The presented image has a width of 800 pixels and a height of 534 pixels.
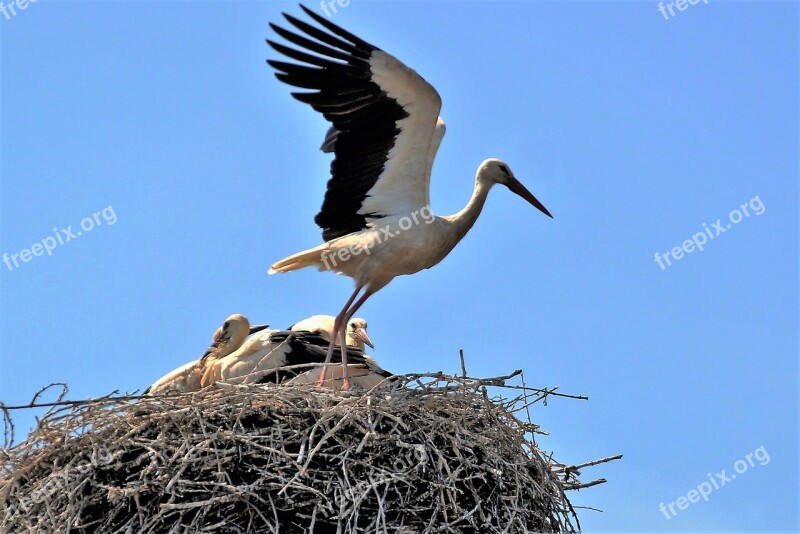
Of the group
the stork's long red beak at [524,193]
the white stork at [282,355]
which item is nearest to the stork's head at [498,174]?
the stork's long red beak at [524,193]

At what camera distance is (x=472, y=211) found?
23.9ft

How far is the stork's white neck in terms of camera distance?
23.7 ft

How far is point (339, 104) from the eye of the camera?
6891 mm

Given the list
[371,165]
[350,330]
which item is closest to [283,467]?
[371,165]

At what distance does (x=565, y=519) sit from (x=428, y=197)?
1957 mm

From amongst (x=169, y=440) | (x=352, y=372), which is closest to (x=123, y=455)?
(x=169, y=440)

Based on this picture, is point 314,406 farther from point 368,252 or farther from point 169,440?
point 368,252

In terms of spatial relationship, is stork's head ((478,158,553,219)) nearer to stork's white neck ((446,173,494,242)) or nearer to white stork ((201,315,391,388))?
stork's white neck ((446,173,494,242))

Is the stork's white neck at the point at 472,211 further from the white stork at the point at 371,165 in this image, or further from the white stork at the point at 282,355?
the white stork at the point at 282,355

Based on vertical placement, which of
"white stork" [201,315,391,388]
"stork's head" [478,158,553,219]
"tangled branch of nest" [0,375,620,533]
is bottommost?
"tangled branch of nest" [0,375,620,533]

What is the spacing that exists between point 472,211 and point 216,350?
1.85m

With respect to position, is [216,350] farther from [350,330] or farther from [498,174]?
[498,174]

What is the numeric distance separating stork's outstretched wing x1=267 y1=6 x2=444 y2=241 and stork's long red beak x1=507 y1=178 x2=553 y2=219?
1.59 ft

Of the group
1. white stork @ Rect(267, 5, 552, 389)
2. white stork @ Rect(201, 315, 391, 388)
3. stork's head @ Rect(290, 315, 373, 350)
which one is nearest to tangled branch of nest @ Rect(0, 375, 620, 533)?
white stork @ Rect(267, 5, 552, 389)
